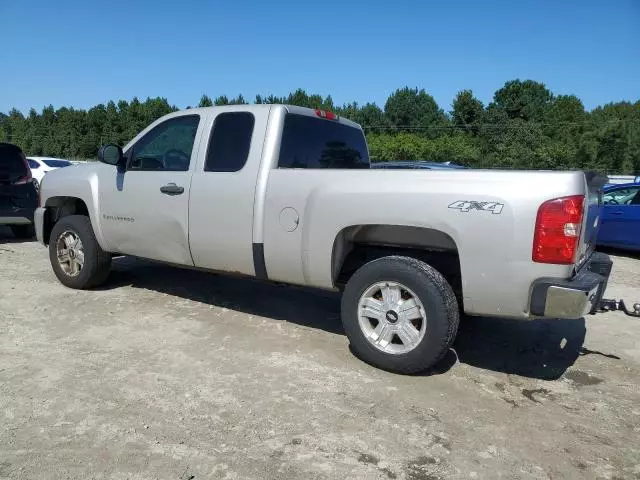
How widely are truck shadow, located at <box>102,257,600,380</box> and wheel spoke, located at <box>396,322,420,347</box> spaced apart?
1.16 feet

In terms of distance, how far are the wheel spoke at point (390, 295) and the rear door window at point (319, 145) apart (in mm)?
1393

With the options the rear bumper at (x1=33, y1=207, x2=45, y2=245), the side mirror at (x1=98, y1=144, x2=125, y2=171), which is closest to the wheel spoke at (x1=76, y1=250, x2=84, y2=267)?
the rear bumper at (x1=33, y1=207, x2=45, y2=245)

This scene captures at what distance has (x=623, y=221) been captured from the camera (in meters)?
10.2

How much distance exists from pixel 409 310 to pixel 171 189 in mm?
2505

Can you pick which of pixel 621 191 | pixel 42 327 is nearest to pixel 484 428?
pixel 42 327

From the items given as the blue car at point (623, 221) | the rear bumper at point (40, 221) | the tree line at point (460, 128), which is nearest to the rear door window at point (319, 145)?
the rear bumper at point (40, 221)

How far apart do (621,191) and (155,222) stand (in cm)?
955

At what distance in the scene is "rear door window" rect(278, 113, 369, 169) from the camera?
4613 millimetres

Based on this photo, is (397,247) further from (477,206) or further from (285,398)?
(285,398)

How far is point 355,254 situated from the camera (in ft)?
→ 14.9

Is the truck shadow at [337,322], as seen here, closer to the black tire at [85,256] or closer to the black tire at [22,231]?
the black tire at [85,256]

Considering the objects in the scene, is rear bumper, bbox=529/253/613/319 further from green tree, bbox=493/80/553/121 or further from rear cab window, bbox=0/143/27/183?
green tree, bbox=493/80/553/121

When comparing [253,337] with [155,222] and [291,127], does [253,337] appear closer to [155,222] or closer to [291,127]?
[155,222]

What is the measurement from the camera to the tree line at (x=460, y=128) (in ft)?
136
